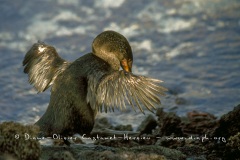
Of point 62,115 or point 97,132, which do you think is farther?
point 97,132

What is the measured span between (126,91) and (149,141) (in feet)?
5.39

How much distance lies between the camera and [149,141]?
668 cm

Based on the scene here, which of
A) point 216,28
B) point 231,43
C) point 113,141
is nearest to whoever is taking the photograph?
point 113,141

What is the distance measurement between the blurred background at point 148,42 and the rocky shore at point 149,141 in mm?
1049

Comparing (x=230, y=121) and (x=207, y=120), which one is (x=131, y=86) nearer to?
(x=230, y=121)

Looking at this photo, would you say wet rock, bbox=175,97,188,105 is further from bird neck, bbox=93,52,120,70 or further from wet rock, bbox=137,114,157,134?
bird neck, bbox=93,52,120,70

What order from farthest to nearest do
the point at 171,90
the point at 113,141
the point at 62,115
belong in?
the point at 171,90, the point at 113,141, the point at 62,115

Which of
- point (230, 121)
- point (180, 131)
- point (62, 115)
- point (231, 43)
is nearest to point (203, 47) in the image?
point (231, 43)

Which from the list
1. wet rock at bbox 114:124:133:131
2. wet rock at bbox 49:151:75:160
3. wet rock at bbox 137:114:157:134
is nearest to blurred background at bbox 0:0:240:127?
wet rock at bbox 114:124:133:131

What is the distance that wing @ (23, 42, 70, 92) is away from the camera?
6336 millimetres

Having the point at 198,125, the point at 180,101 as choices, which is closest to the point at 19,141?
the point at 198,125

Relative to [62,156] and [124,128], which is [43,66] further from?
[62,156]

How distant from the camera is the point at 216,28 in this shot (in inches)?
460

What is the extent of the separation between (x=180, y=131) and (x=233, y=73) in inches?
131
